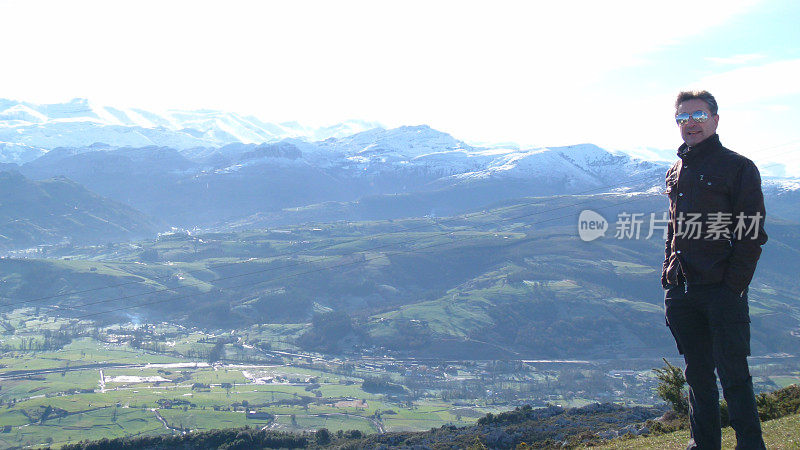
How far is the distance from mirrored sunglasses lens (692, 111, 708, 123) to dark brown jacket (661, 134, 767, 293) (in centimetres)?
27

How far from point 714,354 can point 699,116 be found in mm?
3043

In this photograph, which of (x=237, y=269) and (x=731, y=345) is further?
(x=237, y=269)

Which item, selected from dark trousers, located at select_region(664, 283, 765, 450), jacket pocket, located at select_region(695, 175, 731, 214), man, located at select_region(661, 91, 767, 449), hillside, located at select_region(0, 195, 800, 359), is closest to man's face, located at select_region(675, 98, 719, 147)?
man, located at select_region(661, 91, 767, 449)

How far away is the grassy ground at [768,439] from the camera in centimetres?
1052

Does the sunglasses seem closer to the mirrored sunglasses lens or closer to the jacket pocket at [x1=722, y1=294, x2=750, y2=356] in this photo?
the mirrored sunglasses lens

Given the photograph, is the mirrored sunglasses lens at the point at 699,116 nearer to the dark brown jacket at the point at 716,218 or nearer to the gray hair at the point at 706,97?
the gray hair at the point at 706,97

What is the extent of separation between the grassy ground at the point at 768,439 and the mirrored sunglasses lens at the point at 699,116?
17.9ft

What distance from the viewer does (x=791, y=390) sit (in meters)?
18.4

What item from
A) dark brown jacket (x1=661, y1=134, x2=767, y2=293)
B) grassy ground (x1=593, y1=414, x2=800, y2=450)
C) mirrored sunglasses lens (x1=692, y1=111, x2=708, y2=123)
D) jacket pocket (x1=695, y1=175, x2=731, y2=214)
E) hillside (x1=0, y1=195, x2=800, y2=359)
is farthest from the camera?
hillside (x1=0, y1=195, x2=800, y2=359)

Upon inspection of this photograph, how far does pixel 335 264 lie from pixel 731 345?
185 m

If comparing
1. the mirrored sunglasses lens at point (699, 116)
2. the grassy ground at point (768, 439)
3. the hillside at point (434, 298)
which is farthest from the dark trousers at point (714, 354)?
the hillside at point (434, 298)

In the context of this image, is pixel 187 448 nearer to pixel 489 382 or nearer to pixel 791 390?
pixel 791 390

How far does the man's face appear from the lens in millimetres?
8359

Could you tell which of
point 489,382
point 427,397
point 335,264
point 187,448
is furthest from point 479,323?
point 187,448
